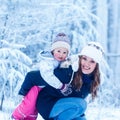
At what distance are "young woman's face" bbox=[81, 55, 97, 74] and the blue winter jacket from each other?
0.14 feet

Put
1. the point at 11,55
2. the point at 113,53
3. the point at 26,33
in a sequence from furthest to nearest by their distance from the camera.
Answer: the point at 113,53 → the point at 26,33 → the point at 11,55

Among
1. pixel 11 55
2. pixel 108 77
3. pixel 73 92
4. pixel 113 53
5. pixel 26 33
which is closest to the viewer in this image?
pixel 73 92

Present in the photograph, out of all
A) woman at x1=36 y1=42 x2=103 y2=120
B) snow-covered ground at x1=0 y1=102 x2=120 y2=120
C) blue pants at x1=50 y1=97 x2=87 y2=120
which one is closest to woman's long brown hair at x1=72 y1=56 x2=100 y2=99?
woman at x1=36 y1=42 x2=103 y2=120

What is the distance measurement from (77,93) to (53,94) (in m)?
0.17

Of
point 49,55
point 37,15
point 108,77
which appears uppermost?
point 37,15

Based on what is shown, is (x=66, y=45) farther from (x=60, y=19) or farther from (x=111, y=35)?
(x=111, y=35)

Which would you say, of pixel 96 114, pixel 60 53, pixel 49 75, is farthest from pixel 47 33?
pixel 49 75

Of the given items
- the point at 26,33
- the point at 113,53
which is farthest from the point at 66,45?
the point at 113,53

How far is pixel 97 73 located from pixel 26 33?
3096 mm

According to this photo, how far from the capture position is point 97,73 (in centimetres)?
334

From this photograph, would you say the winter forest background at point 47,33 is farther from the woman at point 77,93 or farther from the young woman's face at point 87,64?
the young woman's face at point 87,64

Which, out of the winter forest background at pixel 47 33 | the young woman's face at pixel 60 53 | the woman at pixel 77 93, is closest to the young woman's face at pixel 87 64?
the woman at pixel 77 93

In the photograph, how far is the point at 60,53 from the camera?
10.9 ft

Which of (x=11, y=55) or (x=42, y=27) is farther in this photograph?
(x=42, y=27)
